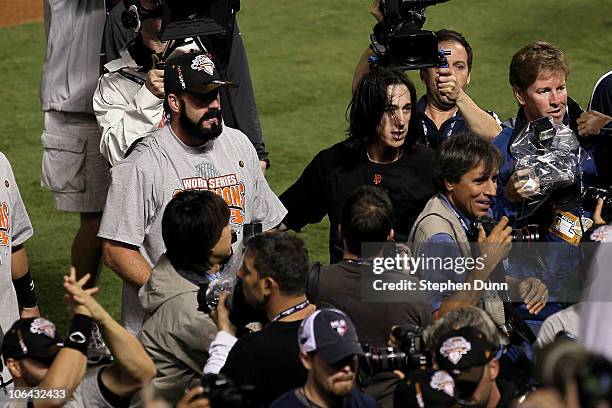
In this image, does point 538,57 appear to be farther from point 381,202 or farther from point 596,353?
point 596,353

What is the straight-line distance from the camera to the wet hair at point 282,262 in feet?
12.2

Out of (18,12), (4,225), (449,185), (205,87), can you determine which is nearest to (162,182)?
(205,87)

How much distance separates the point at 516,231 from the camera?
4438 millimetres

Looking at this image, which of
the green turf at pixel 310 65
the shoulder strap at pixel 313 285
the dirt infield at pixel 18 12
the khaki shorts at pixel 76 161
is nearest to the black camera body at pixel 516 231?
the shoulder strap at pixel 313 285

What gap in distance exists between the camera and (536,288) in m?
4.50

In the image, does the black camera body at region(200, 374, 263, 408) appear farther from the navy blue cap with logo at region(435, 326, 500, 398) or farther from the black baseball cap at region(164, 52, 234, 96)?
the black baseball cap at region(164, 52, 234, 96)

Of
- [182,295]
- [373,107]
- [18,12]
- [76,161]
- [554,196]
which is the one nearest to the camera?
[182,295]

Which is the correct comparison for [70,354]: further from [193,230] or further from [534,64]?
[534,64]

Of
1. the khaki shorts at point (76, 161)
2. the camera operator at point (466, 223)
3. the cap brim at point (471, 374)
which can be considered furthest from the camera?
the khaki shorts at point (76, 161)

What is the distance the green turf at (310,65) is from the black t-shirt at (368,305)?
3.18 metres

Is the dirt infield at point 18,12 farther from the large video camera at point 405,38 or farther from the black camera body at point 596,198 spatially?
the black camera body at point 596,198

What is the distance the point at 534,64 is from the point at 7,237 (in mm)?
2151

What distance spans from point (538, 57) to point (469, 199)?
34.3 inches

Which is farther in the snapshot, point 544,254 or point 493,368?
point 544,254
